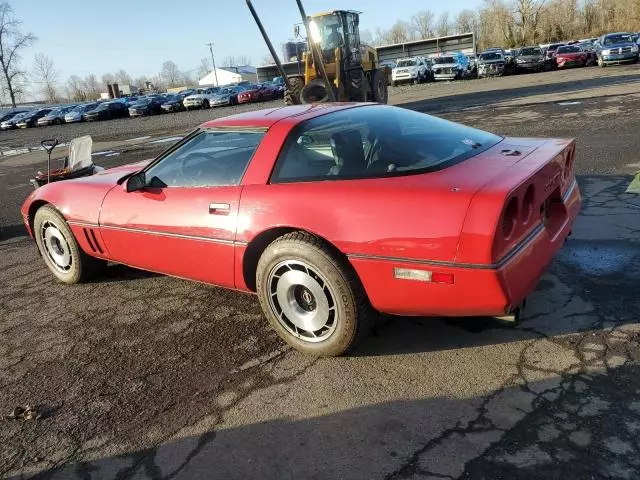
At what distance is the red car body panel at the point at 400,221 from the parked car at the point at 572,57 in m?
33.2

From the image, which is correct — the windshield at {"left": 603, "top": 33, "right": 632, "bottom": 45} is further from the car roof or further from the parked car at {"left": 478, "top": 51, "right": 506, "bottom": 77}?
the car roof

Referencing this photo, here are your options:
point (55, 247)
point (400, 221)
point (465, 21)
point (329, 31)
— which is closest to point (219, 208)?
point (400, 221)

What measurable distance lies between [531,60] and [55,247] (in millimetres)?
33516

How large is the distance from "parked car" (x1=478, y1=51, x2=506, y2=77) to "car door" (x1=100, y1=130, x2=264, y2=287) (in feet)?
109

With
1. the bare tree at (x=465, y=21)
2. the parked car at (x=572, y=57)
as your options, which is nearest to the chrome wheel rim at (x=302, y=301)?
the parked car at (x=572, y=57)

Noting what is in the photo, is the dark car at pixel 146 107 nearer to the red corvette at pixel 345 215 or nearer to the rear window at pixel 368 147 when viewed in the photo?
the red corvette at pixel 345 215

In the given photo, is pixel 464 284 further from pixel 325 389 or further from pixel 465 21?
pixel 465 21

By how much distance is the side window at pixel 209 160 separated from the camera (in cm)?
340

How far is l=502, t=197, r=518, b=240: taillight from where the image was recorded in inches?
98.4

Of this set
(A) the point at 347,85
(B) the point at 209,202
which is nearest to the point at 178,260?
(B) the point at 209,202

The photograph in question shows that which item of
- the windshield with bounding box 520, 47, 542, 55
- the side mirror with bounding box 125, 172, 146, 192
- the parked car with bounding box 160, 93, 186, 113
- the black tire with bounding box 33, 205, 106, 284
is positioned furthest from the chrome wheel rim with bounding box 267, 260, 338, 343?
the parked car with bounding box 160, 93, 186, 113

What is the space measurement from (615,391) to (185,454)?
1980 millimetres

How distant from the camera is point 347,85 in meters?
17.0

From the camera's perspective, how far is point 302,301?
10.2 ft
